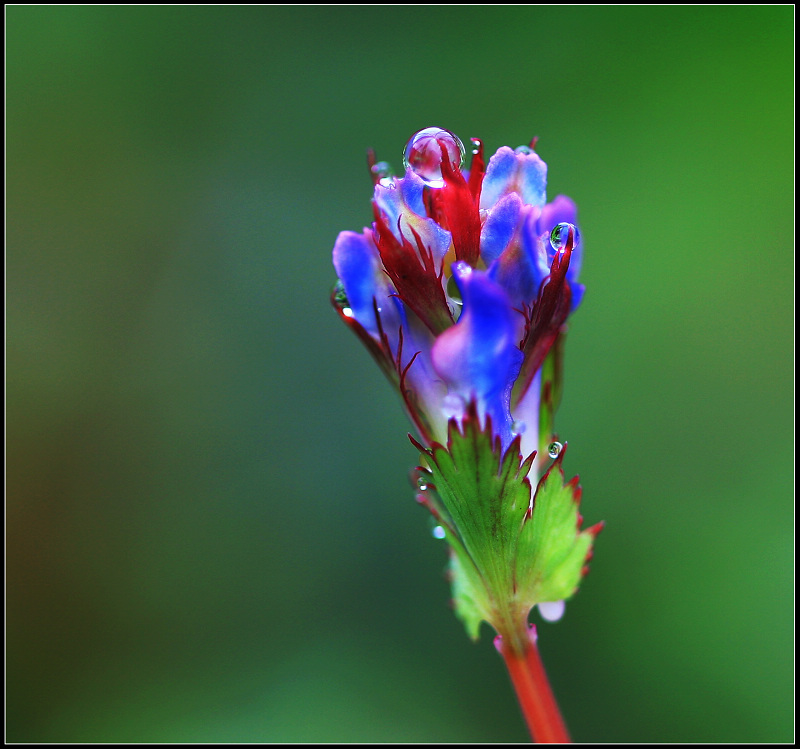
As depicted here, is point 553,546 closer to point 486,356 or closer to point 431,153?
point 486,356

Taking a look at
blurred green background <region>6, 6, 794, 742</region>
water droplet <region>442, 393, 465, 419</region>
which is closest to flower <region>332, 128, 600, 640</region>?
water droplet <region>442, 393, 465, 419</region>

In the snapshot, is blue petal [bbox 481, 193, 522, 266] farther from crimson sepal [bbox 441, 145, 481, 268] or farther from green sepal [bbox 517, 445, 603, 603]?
green sepal [bbox 517, 445, 603, 603]

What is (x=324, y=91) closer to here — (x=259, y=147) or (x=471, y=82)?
(x=259, y=147)

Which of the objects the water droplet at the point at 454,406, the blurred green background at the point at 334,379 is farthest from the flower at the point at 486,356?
the blurred green background at the point at 334,379

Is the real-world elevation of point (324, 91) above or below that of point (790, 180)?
above

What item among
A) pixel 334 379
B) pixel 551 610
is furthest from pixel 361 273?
pixel 334 379

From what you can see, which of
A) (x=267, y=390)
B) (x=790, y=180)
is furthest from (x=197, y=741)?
(x=790, y=180)

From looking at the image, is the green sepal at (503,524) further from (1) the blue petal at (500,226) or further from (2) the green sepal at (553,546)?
(1) the blue petal at (500,226)
